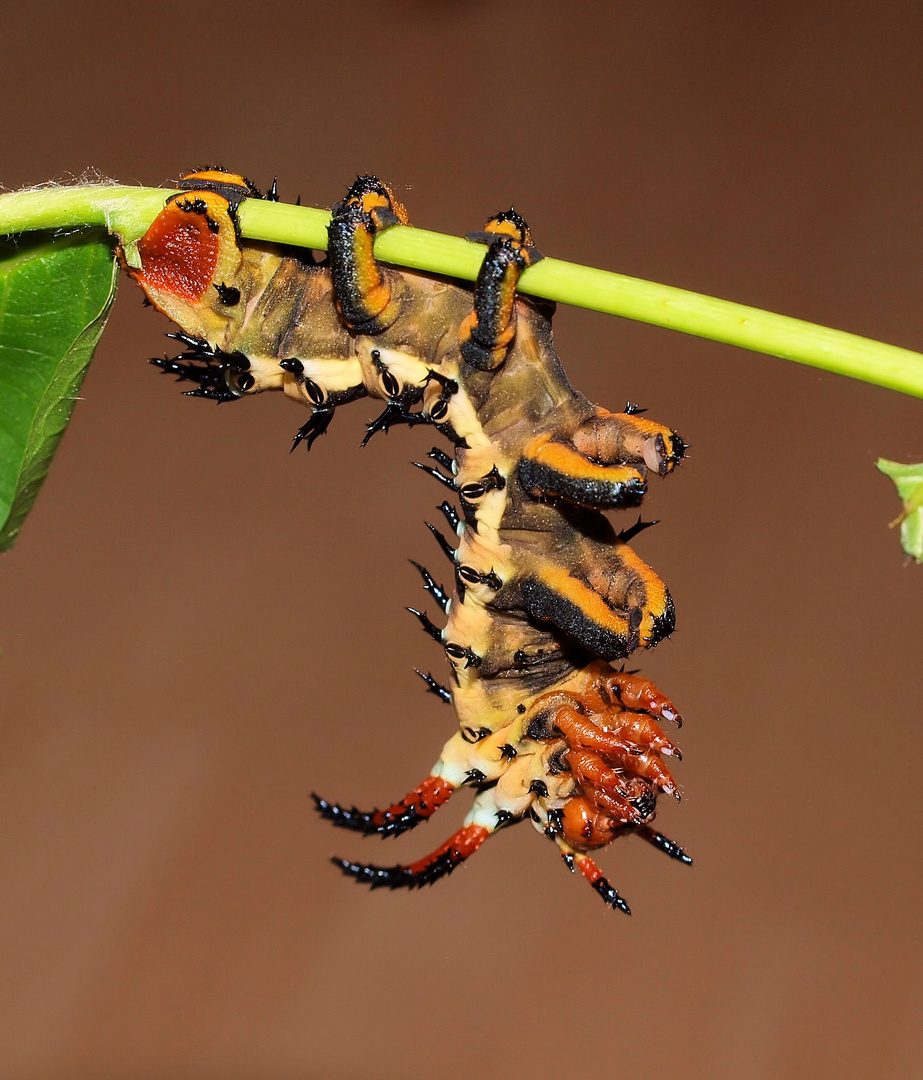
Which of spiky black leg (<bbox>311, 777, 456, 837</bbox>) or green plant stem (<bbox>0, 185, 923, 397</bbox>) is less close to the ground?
green plant stem (<bbox>0, 185, 923, 397</bbox>)

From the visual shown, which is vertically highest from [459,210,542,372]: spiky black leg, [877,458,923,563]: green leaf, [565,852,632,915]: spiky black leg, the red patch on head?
[459,210,542,372]: spiky black leg

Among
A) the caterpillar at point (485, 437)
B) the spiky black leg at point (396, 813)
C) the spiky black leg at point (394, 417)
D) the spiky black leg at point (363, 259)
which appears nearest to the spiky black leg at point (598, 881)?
the caterpillar at point (485, 437)

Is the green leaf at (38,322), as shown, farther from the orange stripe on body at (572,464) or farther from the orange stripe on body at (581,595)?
the orange stripe on body at (581,595)

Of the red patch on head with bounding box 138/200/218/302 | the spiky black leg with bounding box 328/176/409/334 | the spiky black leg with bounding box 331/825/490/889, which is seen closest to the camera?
the spiky black leg with bounding box 328/176/409/334

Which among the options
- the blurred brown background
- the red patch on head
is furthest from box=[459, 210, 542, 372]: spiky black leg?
the blurred brown background

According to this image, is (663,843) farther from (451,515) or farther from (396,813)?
(451,515)

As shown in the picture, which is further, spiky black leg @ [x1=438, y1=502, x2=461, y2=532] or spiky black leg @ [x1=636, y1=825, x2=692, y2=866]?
spiky black leg @ [x1=438, y1=502, x2=461, y2=532]

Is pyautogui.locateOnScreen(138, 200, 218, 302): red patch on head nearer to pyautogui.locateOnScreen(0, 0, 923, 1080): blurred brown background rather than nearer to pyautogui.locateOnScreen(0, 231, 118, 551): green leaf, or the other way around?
pyautogui.locateOnScreen(0, 231, 118, 551): green leaf
